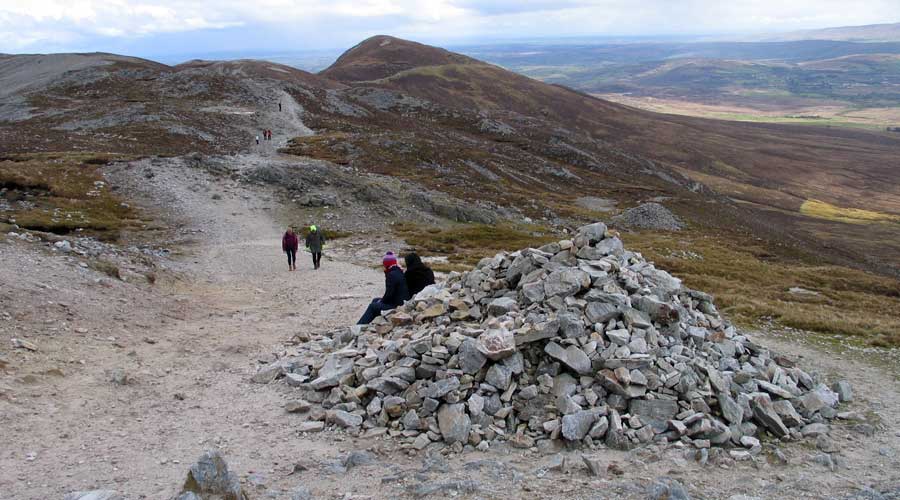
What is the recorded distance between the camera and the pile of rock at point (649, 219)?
5850cm

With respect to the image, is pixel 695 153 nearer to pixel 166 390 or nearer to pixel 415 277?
pixel 415 277

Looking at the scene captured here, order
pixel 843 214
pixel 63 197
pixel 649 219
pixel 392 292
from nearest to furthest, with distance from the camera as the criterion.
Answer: pixel 392 292, pixel 63 197, pixel 649 219, pixel 843 214

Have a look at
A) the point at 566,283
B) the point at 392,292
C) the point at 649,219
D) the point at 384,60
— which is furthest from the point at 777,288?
the point at 384,60

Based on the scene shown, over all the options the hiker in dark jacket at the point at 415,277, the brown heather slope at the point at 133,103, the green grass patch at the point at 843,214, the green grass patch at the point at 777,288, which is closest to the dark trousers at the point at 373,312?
the hiker in dark jacket at the point at 415,277

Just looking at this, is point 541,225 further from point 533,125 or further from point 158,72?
point 158,72

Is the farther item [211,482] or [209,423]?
[209,423]

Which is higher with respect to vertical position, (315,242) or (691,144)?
(315,242)

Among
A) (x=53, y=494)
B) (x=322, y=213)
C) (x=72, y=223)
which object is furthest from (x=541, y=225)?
(x=53, y=494)

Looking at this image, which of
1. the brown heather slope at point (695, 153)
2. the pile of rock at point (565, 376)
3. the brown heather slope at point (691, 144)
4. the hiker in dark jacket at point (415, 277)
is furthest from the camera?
the brown heather slope at point (691, 144)

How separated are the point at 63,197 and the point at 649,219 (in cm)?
5012

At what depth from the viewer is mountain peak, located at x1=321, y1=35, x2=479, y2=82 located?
149 meters

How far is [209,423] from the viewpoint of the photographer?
11742 millimetres

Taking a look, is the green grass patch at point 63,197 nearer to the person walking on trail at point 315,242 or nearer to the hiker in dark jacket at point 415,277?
the person walking on trail at point 315,242

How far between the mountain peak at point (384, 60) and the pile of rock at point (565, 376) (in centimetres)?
13758
